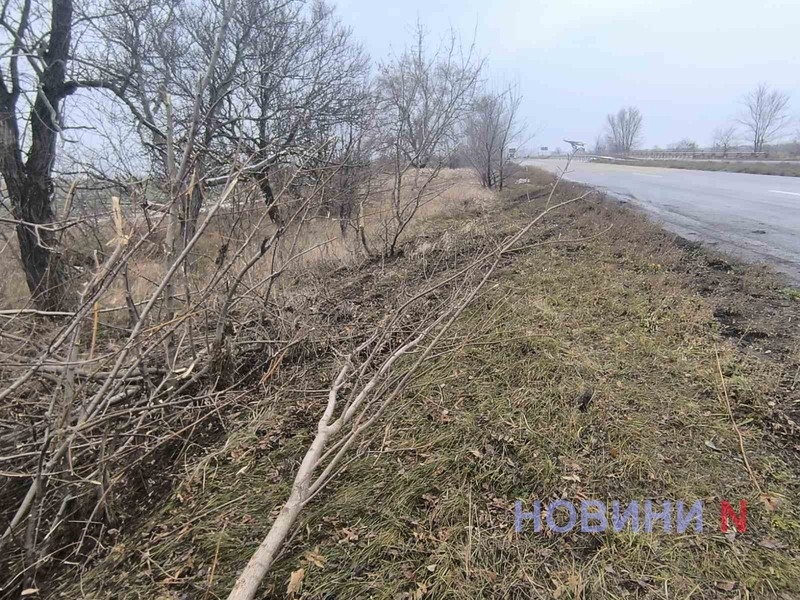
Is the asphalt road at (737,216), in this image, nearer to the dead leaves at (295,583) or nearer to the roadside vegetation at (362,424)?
the roadside vegetation at (362,424)

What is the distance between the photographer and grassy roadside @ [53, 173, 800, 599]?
161 cm

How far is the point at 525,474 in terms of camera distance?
6.74 ft

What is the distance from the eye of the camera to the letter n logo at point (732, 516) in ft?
5.65

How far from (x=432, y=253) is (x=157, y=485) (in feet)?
15.7

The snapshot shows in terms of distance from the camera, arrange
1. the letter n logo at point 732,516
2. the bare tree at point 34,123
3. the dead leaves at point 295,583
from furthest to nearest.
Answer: the bare tree at point 34,123 → the letter n logo at point 732,516 → the dead leaves at point 295,583

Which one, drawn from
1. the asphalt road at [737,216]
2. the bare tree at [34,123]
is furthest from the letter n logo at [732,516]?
the bare tree at [34,123]

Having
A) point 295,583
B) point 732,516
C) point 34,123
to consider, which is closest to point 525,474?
point 732,516

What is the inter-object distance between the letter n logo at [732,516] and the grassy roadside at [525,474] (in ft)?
0.10

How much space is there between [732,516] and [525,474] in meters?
0.87

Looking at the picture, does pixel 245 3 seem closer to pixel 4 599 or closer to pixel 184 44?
pixel 184 44

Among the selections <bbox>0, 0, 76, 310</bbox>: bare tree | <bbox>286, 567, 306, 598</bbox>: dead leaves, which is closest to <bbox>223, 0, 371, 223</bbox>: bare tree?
<bbox>0, 0, 76, 310</bbox>: bare tree

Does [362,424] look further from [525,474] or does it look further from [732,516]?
[732,516]

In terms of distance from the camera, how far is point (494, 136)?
15258 millimetres

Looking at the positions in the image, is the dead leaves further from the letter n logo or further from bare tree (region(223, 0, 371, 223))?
bare tree (region(223, 0, 371, 223))
